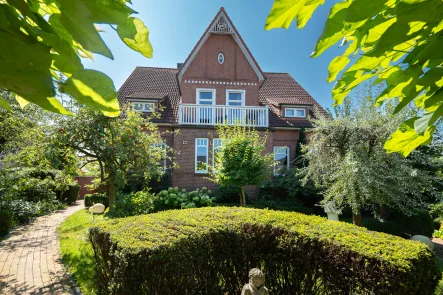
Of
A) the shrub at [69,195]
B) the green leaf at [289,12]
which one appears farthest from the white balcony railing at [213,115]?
the green leaf at [289,12]

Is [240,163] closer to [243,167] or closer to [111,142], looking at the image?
[243,167]

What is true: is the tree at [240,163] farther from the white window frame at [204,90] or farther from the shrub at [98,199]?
the shrub at [98,199]

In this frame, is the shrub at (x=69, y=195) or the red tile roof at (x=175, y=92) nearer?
the red tile roof at (x=175, y=92)

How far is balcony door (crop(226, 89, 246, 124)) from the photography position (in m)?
17.7

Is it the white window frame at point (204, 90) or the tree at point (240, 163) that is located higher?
the white window frame at point (204, 90)

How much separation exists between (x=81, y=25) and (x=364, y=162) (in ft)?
33.2

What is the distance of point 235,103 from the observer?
18.6m

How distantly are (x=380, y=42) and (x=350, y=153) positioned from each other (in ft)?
31.7

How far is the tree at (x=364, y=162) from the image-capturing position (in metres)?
9.17

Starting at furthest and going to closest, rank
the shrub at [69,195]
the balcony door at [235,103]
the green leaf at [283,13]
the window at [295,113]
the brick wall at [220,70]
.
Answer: the shrub at [69,195]
the window at [295,113]
the brick wall at [220,70]
the balcony door at [235,103]
the green leaf at [283,13]

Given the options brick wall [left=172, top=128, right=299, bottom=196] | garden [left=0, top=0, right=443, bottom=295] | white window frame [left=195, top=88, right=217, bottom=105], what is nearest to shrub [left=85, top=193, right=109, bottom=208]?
garden [left=0, top=0, right=443, bottom=295]

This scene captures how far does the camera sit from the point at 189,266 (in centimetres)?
429

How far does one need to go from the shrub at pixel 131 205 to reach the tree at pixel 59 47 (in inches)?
381

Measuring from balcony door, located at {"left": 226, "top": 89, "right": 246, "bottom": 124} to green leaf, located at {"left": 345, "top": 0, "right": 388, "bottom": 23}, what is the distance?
17.0 meters
